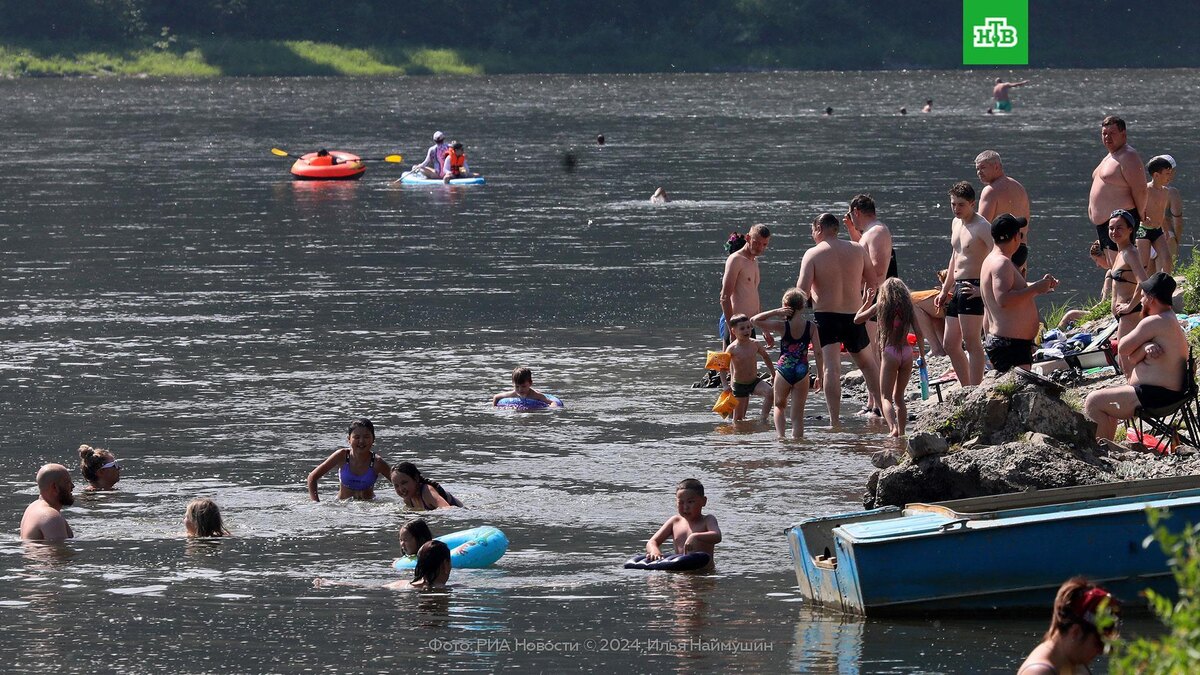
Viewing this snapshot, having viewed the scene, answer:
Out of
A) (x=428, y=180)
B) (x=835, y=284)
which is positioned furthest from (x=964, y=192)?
(x=428, y=180)

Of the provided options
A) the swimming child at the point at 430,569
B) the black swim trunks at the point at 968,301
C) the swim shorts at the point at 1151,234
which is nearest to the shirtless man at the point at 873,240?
the black swim trunks at the point at 968,301

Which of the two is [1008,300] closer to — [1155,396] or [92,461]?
[1155,396]

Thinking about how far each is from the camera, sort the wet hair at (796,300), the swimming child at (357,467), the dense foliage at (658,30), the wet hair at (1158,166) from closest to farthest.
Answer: the swimming child at (357,467) → the wet hair at (796,300) → the wet hair at (1158,166) → the dense foliage at (658,30)

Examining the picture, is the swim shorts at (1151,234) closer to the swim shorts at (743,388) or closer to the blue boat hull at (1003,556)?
the swim shorts at (743,388)

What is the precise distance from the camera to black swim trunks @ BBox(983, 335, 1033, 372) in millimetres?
14570

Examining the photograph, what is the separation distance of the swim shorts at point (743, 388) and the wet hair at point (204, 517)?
17.4ft

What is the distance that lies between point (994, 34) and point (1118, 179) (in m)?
124

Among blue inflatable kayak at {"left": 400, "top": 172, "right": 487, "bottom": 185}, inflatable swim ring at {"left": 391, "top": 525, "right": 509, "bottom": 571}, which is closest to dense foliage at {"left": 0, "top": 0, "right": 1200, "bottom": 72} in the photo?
blue inflatable kayak at {"left": 400, "top": 172, "right": 487, "bottom": 185}

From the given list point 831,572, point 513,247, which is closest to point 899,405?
point 831,572

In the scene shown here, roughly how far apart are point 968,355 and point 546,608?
554 centimetres

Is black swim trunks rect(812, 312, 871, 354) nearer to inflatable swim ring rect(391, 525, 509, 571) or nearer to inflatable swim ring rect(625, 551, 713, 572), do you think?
inflatable swim ring rect(625, 551, 713, 572)

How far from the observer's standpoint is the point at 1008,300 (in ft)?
47.3

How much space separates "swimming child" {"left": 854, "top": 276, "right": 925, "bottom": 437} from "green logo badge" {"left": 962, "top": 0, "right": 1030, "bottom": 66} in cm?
11500

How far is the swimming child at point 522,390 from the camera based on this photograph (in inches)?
725
